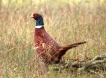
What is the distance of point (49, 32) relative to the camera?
7.57 meters

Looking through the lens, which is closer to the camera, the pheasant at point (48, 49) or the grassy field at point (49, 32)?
the grassy field at point (49, 32)

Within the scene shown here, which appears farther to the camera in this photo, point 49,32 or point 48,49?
point 49,32

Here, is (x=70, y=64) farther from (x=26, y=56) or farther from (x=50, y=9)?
(x=50, y=9)

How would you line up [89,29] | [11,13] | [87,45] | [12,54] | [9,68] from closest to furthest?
[9,68], [12,54], [87,45], [89,29], [11,13]

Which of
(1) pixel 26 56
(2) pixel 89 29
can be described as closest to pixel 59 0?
(2) pixel 89 29

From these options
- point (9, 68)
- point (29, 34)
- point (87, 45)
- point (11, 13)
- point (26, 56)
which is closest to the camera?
point (26, 56)

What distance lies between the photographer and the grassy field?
567 centimetres

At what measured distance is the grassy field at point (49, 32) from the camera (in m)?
5.67

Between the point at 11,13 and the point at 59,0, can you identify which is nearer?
the point at 11,13

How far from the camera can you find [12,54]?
644 centimetres

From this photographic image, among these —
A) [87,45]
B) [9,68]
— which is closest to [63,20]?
[87,45]

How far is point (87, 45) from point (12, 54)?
126cm

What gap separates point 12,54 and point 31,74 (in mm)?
915

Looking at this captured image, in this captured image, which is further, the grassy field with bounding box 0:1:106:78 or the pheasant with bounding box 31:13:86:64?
the pheasant with bounding box 31:13:86:64
